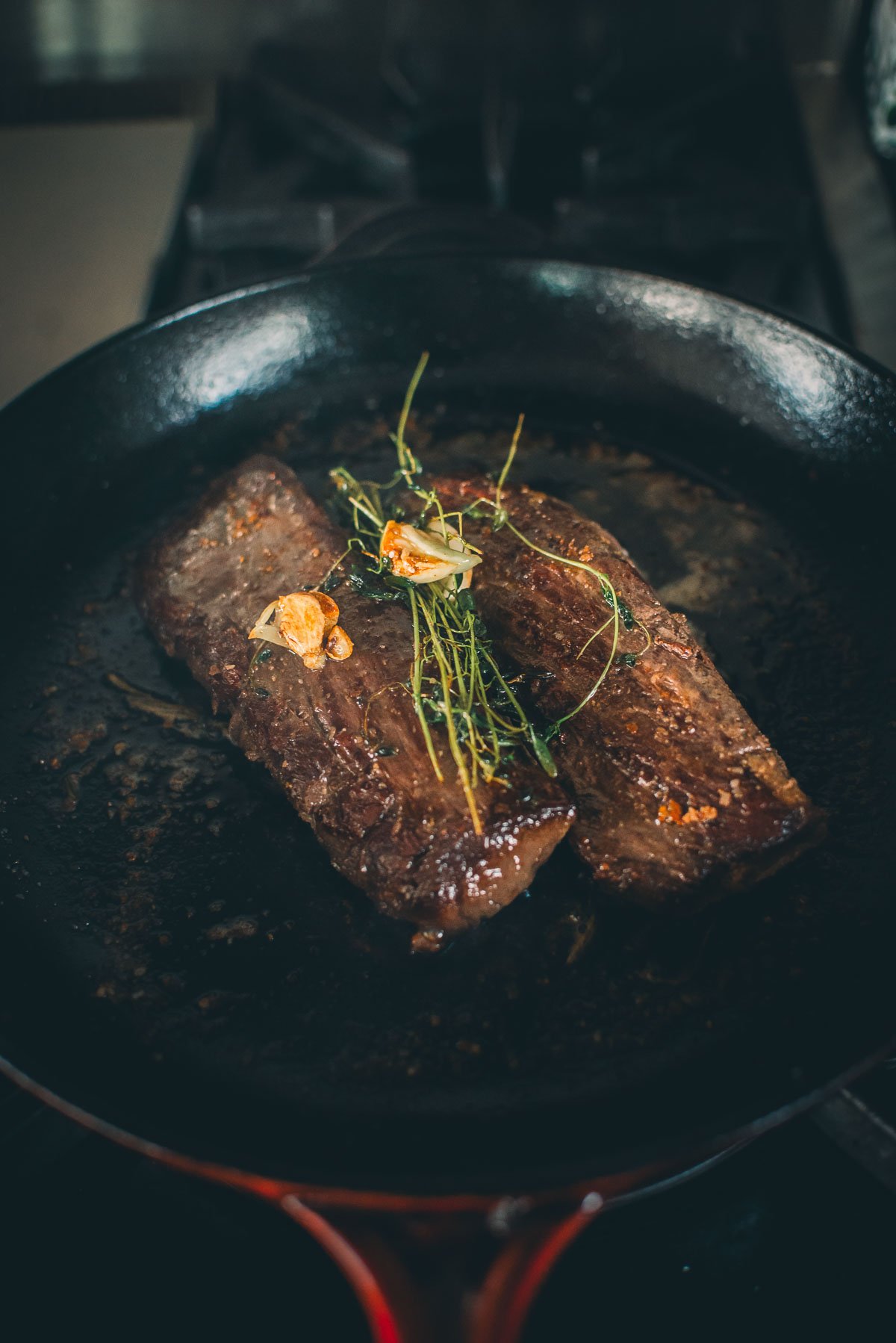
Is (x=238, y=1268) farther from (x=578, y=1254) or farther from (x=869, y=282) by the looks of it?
(x=869, y=282)

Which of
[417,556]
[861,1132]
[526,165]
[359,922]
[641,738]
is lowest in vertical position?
[861,1132]

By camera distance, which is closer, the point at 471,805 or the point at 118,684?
the point at 471,805

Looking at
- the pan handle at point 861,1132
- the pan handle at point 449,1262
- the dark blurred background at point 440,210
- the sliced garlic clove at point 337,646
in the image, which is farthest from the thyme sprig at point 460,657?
the dark blurred background at point 440,210

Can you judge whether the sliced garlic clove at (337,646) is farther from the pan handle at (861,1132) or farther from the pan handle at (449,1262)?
the pan handle at (861,1132)

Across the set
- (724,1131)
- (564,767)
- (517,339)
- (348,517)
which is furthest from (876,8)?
(724,1131)

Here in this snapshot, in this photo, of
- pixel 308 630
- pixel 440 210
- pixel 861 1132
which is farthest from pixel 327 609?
pixel 440 210

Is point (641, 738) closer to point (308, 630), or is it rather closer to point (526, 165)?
point (308, 630)
